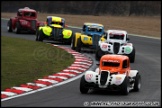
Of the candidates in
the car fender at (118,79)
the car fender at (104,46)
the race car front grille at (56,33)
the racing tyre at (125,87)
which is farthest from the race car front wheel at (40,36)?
the racing tyre at (125,87)

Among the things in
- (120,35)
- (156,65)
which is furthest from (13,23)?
(156,65)

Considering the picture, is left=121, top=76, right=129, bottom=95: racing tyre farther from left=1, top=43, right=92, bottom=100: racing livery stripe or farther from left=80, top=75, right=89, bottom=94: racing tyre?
left=1, top=43, right=92, bottom=100: racing livery stripe

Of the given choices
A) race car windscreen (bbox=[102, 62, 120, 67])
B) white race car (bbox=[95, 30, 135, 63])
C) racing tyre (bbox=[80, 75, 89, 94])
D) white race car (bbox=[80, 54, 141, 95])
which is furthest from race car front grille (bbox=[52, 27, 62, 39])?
racing tyre (bbox=[80, 75, 89, 94])

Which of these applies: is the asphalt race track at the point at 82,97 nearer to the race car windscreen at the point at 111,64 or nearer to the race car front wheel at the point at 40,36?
the race car windscreen at the point at 111,64

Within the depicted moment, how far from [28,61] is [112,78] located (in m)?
6.99

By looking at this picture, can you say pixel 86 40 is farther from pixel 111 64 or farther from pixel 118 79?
pixel 118 79

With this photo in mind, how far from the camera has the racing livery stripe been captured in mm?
15270

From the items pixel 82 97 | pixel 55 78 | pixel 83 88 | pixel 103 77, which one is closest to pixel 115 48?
pixel 55 78

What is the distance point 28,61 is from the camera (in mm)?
21531

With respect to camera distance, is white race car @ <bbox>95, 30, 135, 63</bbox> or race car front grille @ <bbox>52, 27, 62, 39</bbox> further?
race car front grille @ <bbox>52, 27, 62, 39</bbox>

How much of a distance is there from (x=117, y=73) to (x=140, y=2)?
34.4 m

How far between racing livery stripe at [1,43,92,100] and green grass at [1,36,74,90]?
0.94 feet

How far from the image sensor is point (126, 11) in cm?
5006

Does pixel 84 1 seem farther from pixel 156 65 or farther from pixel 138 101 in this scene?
pixel 138 101
